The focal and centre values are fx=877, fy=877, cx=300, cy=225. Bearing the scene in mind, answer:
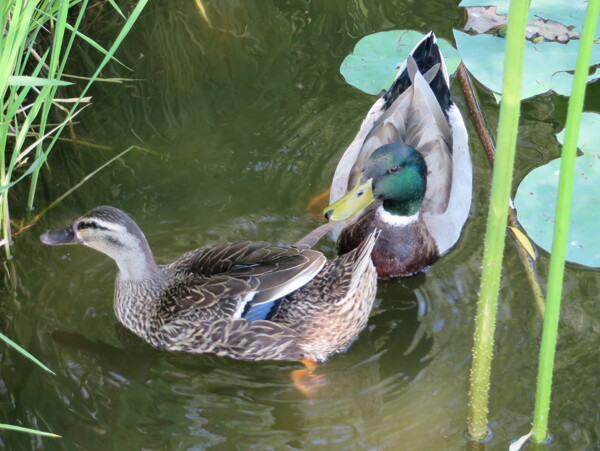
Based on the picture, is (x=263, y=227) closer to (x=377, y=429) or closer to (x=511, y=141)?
(x=377, y=429)

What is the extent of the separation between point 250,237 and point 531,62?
6.54ft

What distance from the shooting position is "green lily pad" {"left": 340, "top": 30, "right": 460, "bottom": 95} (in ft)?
18.1

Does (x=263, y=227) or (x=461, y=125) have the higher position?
(x=461, y=125)

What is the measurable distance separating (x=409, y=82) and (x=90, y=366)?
8.33 feet

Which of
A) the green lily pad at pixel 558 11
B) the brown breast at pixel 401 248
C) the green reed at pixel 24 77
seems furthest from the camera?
the green lily pad at pixel 558 11

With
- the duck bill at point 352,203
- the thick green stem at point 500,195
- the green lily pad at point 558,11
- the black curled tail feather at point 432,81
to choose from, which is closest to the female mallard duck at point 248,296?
the duck bill at point 352,203

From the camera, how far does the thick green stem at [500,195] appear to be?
92.4 inches

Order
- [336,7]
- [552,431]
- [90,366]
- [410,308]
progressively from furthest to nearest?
1. [336,7]
2. [410,308]
3. [90,366]
4. [552,431]

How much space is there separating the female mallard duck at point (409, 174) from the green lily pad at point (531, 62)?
22cm

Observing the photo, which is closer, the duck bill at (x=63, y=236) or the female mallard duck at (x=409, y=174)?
the duck bill at (x=63, y=236)

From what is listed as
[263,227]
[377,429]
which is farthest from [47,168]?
[377,429]

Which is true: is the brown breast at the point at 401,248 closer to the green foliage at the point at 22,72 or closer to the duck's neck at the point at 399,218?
the duck's neck at the point at 399,218

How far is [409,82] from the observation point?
5309mm

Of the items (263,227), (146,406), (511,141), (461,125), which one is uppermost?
(511,141)
